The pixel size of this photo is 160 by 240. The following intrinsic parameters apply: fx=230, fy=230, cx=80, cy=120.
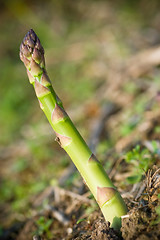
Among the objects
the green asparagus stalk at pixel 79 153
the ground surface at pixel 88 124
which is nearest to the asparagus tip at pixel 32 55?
the green asparagus stalk at pixel 79 153

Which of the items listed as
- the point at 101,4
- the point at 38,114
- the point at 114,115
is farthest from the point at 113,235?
the point at 101,4

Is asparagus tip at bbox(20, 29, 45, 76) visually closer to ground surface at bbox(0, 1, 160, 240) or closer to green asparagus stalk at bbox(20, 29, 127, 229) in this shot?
green asparagus stalk at bbox(20, 29, 127, 229)

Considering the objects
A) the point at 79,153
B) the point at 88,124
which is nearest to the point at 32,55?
the point at 79,153

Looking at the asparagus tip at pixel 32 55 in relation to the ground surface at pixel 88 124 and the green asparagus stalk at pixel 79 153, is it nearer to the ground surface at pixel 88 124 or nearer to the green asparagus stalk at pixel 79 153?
the green asparagus stalk at pixel 79 153

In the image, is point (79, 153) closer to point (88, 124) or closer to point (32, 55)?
point (32, 55)

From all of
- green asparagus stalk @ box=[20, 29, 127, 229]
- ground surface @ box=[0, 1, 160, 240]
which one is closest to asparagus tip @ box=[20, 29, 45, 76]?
green asparagus stalk @ box=[20, 29, 127, 229]

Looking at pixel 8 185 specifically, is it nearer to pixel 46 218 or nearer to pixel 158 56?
pixel 46 218
